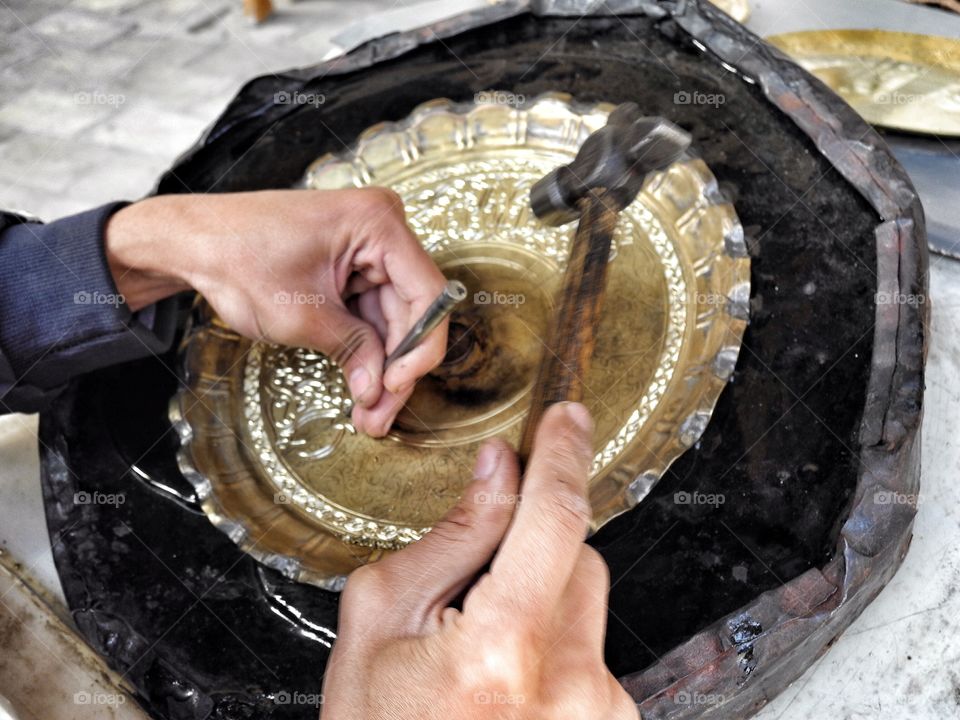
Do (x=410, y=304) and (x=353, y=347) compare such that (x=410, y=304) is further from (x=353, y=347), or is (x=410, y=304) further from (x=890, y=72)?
(x=890, y=72)

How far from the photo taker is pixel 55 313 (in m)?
1.11

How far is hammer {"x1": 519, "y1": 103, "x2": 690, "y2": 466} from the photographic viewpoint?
0.89m

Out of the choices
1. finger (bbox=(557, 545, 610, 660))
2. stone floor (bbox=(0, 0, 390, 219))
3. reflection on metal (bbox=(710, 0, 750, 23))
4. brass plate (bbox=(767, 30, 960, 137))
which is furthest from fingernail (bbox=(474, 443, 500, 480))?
stone floor (bbox=(0, 0, 390, 219))

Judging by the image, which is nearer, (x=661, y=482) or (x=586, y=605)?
(x=586, y=605)

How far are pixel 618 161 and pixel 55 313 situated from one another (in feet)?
2.33

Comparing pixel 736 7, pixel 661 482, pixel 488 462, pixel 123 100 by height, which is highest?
pixel 736 7

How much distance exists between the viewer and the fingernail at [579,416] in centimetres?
81

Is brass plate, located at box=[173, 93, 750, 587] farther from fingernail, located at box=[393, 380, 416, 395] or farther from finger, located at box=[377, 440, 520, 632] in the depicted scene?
finger, located at box=[377, 440, 520, 632]

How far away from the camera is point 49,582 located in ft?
3.79

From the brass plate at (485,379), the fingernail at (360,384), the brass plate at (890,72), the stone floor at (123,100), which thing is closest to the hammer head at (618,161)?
the brass plate at (485,379)

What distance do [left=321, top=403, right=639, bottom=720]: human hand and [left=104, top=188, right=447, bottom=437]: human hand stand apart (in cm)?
28

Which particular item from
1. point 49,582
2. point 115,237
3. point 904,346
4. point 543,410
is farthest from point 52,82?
point 904,346

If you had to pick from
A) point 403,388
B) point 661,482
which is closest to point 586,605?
point 661,482

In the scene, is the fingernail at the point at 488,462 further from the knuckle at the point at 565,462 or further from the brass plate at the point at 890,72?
the brass plate at the point at 890,72
